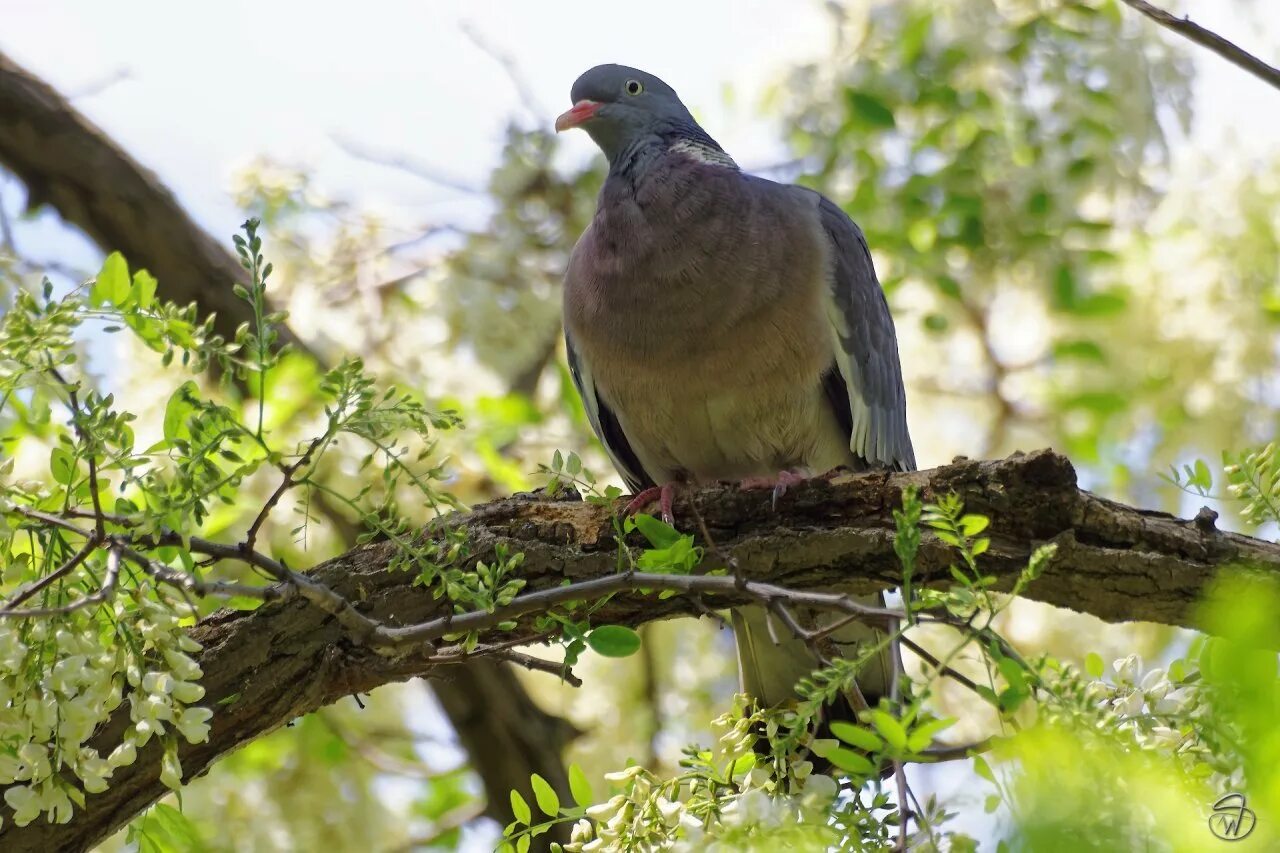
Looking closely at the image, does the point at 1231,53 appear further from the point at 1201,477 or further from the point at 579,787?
the point at 579,787

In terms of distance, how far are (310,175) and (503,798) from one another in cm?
291

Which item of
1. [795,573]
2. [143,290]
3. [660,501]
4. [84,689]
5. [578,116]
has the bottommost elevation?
[84,689]

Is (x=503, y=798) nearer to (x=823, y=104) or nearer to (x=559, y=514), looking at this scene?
(x=559, y=514)

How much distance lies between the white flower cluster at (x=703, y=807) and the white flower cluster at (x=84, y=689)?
0.69 m

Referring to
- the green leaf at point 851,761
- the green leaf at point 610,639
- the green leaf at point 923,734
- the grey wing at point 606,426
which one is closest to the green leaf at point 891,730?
the green leaf at point 923,734

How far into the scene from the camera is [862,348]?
154 inches

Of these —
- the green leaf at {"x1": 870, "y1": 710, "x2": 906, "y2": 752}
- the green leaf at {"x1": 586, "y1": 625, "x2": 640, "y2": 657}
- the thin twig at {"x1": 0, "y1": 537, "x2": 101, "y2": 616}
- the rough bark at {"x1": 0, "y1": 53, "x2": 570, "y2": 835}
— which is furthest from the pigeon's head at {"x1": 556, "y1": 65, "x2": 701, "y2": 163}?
the green leaf at {"x1": 870, "y1": 710, "x2": 906, "y2": 752}

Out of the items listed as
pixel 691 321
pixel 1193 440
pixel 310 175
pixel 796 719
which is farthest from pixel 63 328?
pixel 1193 440

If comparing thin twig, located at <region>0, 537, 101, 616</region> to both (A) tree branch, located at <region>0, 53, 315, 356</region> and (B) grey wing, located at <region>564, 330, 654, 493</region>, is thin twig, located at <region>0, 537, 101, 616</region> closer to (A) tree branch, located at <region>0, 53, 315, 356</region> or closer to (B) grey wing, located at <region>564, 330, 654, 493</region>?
(B) grey wing, located at <region>564, 330, 654, 493</region>

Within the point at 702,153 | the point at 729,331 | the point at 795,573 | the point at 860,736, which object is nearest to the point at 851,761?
the point at 860,736

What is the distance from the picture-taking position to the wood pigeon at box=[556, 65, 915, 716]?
3.63 m

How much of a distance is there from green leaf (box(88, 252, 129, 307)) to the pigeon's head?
194 centimetres

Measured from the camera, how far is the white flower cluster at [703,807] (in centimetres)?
211

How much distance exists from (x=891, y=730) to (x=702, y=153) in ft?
9.16
